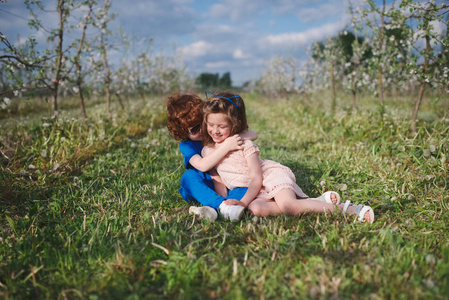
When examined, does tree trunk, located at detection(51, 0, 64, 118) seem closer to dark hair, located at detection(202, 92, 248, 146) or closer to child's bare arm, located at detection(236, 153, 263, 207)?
dark hair, located at detection(202, 92, 248, 146)

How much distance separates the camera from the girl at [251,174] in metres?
2.35

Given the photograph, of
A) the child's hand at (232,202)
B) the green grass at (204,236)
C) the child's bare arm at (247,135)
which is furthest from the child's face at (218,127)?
the green grass at (204,236)

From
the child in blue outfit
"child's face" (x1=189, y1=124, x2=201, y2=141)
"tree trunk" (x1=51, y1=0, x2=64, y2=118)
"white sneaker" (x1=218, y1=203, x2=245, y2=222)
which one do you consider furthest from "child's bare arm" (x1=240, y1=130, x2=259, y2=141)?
"tree trunk" (x1=51, y1=0, x2=64, y2=118)

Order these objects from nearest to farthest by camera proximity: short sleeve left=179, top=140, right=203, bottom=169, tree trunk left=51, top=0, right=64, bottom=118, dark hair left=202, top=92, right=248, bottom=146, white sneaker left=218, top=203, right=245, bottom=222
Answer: white sneaker left=218, top=203, right=245, bottom=222, dark hair left=202, top=92, right=248, bottom=146, short sleeve left=179, top=140, right=203, bottom=169, tree trunk left=51, top=0, right=64, bottom=118

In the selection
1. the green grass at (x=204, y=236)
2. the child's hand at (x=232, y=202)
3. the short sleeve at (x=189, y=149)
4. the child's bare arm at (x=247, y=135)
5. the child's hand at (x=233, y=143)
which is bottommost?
the green grass at (x=204, y=236)

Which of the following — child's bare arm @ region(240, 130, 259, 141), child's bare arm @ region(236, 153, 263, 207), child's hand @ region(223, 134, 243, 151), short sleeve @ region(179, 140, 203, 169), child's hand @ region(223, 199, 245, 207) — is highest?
child's bare arm @ region(240, 130, 259, 141)

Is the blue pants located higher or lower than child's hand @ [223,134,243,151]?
lower

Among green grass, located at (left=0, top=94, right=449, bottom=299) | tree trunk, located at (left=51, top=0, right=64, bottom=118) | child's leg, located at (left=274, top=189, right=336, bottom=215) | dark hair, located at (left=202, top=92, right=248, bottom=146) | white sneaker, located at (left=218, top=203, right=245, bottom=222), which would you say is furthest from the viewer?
tree trunk, located at (left=51, top=0, right=64, bottom=118)

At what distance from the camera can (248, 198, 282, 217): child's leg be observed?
92.9 inches

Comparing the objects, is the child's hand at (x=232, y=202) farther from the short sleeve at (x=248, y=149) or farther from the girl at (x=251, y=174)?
the short sleeve at (x=248, y=149)

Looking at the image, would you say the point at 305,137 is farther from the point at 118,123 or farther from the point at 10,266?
the point at 10,266

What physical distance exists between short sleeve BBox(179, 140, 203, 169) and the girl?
0.10 metres

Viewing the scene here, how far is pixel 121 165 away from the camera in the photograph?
3.75 metres

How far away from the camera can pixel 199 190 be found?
259cm
